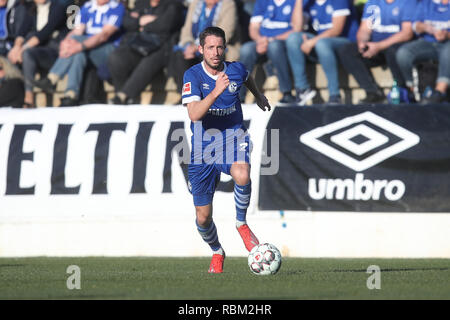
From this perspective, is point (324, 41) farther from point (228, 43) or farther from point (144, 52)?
point (144, 52)

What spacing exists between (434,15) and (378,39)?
864 millimetres

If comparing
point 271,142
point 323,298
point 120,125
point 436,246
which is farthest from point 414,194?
point 323,298

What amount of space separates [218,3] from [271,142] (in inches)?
115

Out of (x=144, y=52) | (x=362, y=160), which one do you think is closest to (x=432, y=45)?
(x=362, y=160)

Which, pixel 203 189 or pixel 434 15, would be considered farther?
pixel 434 15

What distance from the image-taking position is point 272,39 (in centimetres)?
1465

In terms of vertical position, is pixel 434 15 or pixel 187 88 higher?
pixel 434 15

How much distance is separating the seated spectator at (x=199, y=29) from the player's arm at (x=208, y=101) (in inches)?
230

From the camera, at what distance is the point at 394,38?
45.8 feet

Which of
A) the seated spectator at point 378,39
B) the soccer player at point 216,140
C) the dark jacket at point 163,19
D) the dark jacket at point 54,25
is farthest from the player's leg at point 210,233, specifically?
the dark jacket at point 54,25

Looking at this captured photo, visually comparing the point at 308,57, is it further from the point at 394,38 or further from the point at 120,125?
the point at 120,125

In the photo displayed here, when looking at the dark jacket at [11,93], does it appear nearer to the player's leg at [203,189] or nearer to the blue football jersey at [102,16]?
the blue football jersey at [102,16]

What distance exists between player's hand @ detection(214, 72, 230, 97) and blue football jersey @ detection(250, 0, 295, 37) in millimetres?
6118

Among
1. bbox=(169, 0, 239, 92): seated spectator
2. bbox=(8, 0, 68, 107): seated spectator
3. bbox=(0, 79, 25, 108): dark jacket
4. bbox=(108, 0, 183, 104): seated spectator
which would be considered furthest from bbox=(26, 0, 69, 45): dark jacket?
bbox=(169, 0, 239, 92): seated spectator
